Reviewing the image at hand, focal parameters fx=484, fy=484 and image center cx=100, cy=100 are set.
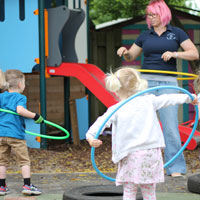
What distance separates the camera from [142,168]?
3.49 metres

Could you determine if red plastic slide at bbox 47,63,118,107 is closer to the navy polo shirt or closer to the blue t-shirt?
the navy polo shirt

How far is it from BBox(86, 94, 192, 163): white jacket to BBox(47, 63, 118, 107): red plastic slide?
388cm

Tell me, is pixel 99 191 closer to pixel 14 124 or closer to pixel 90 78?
pixel 14 124

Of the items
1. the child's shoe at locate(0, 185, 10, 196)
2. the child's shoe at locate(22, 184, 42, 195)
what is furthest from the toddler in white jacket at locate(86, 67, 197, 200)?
the child's shoe at locate(0, 185, 10, 196)

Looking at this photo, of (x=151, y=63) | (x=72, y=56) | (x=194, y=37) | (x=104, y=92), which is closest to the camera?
(x=151, y=63)

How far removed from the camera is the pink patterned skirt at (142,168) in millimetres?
3486

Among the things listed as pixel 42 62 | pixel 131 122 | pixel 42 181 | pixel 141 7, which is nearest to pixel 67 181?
pixel 42 181

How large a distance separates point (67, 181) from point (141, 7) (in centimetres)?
570

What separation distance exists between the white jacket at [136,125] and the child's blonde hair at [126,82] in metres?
0.08

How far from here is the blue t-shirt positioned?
4.82 metres

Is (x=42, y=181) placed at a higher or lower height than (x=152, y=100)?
lower

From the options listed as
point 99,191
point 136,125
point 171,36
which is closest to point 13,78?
point 99,191

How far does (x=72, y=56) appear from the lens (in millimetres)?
8695

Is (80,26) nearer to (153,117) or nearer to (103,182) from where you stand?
(103,182)
